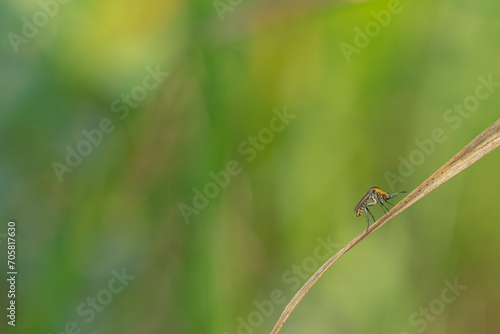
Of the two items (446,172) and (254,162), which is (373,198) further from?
(446,172)

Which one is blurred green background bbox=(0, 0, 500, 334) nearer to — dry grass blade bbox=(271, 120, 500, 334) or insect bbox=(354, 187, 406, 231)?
insect bbox=(354, 187, 406, 231)

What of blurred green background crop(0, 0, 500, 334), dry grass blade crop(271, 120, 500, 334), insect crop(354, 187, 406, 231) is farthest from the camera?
blurred green background crop(0, 0, 500, 334)

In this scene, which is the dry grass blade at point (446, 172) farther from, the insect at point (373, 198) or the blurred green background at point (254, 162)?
the blurred green background at point (254, 162)

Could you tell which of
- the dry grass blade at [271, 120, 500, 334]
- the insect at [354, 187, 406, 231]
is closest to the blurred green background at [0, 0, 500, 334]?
the insect at [354, 187, 406, 231]

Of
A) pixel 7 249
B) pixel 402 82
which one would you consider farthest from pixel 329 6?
pixel 7 249

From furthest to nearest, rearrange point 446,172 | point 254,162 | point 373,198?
point 254,162 → point 373,198 → point 446,172

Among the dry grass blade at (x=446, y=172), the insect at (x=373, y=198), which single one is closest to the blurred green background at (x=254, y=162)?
the insect at (x=373, y=198)

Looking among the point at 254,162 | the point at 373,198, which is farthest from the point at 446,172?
the point at 254,162

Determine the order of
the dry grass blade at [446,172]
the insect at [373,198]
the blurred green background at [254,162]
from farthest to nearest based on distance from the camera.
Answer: the blurred green background at [254,162] < the insect at [373,198] < the dry grass blade at [446,172]
